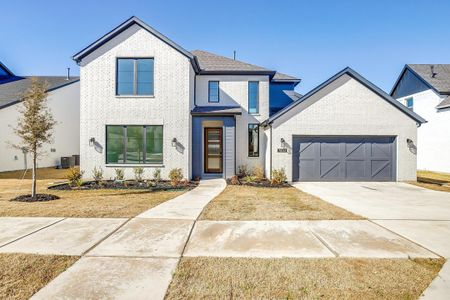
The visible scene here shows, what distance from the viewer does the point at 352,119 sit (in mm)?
12938

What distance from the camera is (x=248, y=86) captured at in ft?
49.5

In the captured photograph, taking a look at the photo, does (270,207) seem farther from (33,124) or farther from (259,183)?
(33,124)

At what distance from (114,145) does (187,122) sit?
4.02m

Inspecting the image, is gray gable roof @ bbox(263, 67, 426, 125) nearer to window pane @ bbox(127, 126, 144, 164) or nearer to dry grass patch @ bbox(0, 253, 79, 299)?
window pane @ bbox(127, 126, 144, 164)

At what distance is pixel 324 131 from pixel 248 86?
17.7 ft

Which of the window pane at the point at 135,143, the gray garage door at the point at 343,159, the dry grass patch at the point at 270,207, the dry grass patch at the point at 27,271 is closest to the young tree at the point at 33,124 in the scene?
the window pane at the point at 135,143

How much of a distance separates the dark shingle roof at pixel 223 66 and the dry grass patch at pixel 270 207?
8.18 m

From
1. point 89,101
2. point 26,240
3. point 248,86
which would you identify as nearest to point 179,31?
point 248,86

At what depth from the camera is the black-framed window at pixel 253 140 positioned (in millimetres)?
14812

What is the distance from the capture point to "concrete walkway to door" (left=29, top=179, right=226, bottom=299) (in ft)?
9.81

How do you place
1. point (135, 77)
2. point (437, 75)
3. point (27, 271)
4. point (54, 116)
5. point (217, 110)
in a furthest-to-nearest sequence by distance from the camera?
point (437, 75), point (54, 116), point (217, 110), point (135, 77), point (27, 271)

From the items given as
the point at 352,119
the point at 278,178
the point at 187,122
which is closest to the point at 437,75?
the point at 352,119

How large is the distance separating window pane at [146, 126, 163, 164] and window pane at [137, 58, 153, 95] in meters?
1.97

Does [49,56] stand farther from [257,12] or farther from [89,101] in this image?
[257,12]
